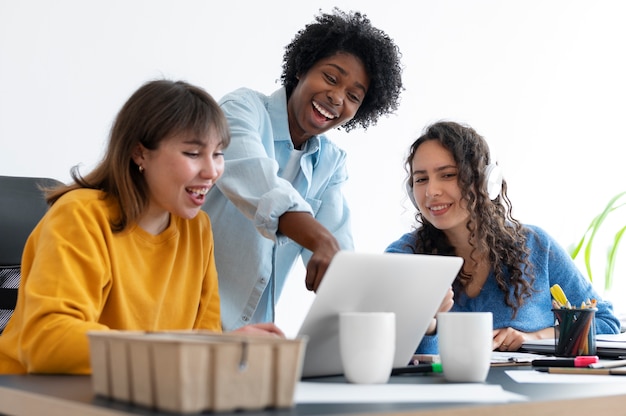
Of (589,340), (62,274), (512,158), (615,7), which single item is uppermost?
(615,7)

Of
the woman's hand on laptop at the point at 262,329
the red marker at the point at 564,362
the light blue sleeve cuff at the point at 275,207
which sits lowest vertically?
the red marker at the point at 564,362

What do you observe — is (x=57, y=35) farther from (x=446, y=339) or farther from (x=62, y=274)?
(x=446, y=339)

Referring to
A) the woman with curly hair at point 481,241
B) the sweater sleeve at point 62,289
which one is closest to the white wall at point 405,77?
the woman with curly hair at point 481,241

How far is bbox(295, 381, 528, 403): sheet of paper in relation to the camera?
0.91m

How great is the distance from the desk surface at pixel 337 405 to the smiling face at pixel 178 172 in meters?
0.44

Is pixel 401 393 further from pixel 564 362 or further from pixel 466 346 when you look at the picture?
pixel 564 362

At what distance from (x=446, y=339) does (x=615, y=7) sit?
10.5 ft

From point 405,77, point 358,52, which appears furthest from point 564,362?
point 405,77

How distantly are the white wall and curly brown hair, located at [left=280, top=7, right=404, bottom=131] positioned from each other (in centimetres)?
75

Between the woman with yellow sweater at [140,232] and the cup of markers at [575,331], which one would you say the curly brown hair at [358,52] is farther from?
the cup of markers at [575,331]

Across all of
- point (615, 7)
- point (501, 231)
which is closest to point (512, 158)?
point (615, 7)

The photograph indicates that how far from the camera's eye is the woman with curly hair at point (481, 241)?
6.52 feet

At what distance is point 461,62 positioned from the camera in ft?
11.8

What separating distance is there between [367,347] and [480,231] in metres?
1.04
